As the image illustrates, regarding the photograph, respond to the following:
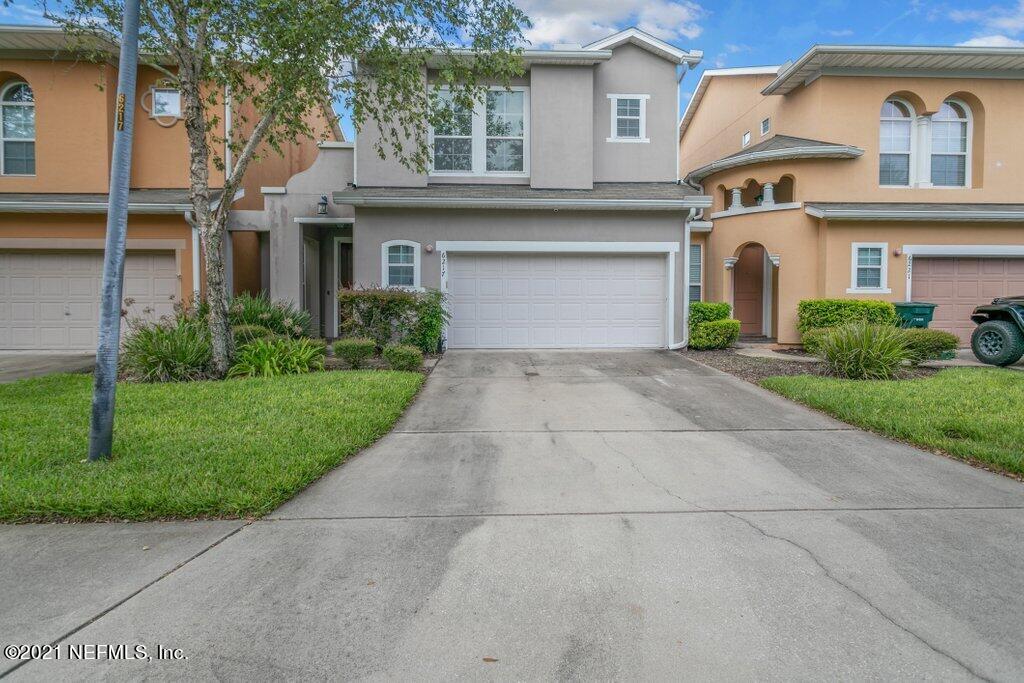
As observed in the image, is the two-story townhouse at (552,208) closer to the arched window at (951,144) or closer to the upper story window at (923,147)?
the upper story window at (923,147)

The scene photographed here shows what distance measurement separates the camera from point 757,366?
1065 cm

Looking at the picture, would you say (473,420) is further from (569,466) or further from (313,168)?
(313,168)

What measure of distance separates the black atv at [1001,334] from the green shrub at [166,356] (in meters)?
13.7

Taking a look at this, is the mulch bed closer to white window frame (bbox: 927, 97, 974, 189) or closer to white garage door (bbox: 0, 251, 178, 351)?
white window frame (bbox: 927, 97, 974, 189)

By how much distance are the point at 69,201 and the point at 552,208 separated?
10.4 m

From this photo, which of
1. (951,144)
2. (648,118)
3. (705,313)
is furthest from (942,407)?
(951,144)

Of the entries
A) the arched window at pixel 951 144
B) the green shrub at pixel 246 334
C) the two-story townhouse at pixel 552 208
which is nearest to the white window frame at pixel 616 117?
the two-story townhouse at pixel 552 208

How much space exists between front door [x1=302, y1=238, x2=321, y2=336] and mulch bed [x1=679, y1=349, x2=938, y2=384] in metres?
9.02

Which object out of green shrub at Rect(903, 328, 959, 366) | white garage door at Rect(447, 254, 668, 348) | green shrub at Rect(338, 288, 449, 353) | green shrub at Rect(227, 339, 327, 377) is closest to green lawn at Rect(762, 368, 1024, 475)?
green shrub at Rect(903, 328, 959, 366)

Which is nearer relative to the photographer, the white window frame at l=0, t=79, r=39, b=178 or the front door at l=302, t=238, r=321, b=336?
the white window frame at l=0, t=79, r=39, b=178

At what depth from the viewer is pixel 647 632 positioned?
2.62 m

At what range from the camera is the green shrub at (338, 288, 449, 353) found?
10680 mm

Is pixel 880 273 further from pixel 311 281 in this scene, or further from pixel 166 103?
pixel 166 103

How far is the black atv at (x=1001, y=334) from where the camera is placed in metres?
9.93
